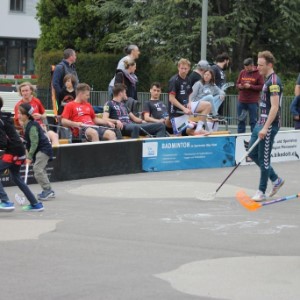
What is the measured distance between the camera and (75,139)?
1572cm

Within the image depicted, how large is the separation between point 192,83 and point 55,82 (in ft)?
9.80

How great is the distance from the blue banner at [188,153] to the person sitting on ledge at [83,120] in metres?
0.77

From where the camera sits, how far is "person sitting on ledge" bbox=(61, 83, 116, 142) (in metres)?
15.3

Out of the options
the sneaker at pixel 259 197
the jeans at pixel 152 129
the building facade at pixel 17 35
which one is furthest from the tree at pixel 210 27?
the building facade at pixel 17 35

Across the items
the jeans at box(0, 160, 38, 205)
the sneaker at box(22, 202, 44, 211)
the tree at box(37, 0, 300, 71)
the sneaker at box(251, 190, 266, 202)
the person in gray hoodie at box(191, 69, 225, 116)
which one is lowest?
the sneaker at box(22, 202, 44, 211)

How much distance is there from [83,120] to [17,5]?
46075 mm

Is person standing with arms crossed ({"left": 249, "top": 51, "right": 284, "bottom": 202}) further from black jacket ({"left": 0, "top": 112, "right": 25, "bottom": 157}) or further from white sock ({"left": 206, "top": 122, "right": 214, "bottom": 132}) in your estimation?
white sock ({"left": 206, "top": 122, "right": 214, "bottom": 132})

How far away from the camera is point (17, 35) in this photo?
198 ft

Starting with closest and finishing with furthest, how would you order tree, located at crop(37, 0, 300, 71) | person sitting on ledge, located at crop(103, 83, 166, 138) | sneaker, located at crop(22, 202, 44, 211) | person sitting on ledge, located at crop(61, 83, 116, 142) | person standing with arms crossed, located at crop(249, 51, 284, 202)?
sneaker, located at crop(22, 202, 44, 211) < person standing with arms crossed, located at crop(249, 51, 284, 202) < person sitting on ledge, located at crop(61, 83, 116, 142) < person sitting on ledge, located at crop(103, 83, 166, 138) < tree, located at crop(37, 0, 300, 71)

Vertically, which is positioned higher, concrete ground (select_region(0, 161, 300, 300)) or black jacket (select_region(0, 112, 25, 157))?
black jacket (select_region(0, 112, 25, 157))

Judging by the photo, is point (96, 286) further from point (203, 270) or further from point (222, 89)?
point (222, 89)

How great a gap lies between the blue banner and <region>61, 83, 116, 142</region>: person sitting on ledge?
77cm

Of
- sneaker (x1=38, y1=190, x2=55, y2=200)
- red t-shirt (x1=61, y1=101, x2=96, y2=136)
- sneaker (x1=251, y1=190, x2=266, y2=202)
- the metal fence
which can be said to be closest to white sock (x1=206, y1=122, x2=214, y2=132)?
red t-shirt (x1=61, y1=101, x2=96, y2=136)

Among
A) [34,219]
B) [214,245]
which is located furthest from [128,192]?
[214,245]
